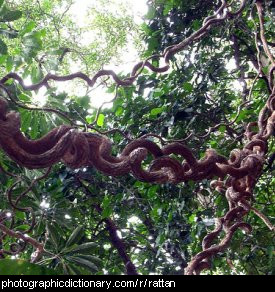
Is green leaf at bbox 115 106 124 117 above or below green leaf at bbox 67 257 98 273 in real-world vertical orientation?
above

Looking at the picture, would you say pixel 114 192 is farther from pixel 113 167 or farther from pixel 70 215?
pixel 113 167

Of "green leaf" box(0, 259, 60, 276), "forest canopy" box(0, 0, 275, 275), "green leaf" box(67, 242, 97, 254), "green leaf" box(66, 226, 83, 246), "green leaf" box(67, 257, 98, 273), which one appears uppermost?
"forest canopy" box(0, 0, 275, 275)

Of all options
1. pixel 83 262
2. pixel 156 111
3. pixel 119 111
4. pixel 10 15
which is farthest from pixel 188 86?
pixel 83 262

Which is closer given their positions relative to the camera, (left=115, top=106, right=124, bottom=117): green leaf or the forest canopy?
the forest canopy

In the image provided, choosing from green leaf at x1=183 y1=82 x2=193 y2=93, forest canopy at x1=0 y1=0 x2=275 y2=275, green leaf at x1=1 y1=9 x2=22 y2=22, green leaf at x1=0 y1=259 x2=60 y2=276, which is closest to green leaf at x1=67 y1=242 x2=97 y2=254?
forest canopy at x1=0 y1=0 x2=275 y2=275

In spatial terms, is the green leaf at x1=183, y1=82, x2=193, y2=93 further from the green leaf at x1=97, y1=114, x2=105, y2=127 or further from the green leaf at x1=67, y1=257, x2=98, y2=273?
the green leaf at x1=67, y1=257, x2=98, y2=273

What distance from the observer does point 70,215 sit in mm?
1827

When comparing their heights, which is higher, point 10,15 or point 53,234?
point 10,15

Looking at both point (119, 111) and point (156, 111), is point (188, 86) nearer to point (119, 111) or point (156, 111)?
point (156, 111)

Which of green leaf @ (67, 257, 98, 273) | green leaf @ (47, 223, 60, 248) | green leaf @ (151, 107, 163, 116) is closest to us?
green leaf @ (67, 257, 98, 273)

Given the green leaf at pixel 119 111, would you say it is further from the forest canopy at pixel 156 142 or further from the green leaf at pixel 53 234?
the green leaf at pixel 53 234

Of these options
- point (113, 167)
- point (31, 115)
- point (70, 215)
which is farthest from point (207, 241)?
point (70, 215)

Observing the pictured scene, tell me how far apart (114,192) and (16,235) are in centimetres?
103

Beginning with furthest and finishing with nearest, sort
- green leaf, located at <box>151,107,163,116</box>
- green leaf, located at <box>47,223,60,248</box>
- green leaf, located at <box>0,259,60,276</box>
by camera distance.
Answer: green leaf, located at <box>151,107,163,116</box> < green leaf, located at <box>47,223,60,248</box> < green leaf, located at <box>0,259,60,276</box>
